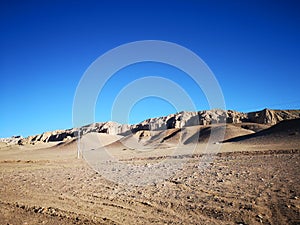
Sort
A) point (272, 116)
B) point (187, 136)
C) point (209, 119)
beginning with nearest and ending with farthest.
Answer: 1. point (187, 136)
2. point (272, 116)
3. point (209, 119)

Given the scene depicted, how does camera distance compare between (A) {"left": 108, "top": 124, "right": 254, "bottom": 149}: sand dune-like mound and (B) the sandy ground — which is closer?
(B) the sandy ground

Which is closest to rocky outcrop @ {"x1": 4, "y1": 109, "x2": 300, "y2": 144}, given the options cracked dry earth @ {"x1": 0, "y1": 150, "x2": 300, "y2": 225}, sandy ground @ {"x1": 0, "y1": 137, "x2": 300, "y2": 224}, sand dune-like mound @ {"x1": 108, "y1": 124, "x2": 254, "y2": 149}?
sand dune-like mound @ {"x1": 108, "y1": 124, "x2": 254, "y2": 149}

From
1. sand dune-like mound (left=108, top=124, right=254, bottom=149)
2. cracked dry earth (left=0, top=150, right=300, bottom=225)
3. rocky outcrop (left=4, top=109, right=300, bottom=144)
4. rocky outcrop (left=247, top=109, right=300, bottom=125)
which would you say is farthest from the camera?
rocky outcrop (left=4, top=109, right=300, bottom=144)

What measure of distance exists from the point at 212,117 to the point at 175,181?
130 meters

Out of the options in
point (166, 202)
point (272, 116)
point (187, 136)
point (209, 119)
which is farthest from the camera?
point (209, 119)

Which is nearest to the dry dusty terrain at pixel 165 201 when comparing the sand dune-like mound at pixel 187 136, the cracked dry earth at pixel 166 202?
the cracked dry earth at pixel 166 202

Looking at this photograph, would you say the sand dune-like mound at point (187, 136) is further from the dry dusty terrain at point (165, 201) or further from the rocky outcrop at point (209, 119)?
the dry dusty terrain at point (165, 201)

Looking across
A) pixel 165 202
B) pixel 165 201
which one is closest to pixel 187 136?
pixel 165 201

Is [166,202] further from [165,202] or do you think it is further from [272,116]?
[272,116]

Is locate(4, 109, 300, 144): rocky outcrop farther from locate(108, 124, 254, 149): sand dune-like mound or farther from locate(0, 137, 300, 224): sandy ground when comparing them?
locate(0, 137, 300, 224): sandy ground

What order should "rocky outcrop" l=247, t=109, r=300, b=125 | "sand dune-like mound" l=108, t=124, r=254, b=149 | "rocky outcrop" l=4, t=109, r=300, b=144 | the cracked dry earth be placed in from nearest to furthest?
the cracked dry earth
"sand dune-like mound" l=108, t=124, r=254, b=149
"rocky outcrop" l=247, t=109, r=300, b=125
"rocky outcrop" l=4, t=109, r=300, b=144

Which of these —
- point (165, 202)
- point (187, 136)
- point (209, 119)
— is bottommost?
point (165, 202)

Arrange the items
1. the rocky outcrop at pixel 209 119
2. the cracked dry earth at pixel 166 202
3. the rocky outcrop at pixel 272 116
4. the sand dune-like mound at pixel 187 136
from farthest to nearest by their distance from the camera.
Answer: the rocky outcrop at pixel 209 119 < the rocky outcrop at pixel 272 116 < the sand dune-like mound at pixel 187 136 < the cracked dry earth at pixel 166 202

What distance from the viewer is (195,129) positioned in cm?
8262
